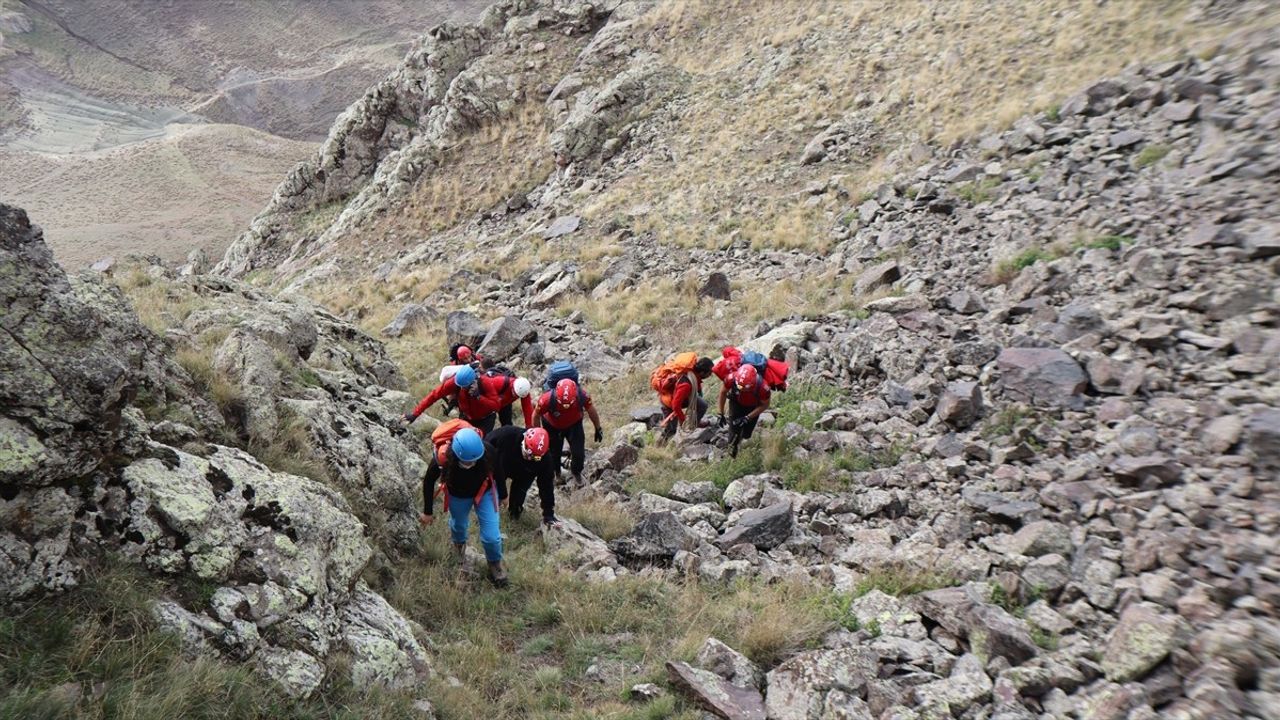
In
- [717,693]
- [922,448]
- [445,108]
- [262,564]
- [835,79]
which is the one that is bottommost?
[717,693]

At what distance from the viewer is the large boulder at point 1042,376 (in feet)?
23.0

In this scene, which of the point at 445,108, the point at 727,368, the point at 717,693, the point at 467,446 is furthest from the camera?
the point at 445,108

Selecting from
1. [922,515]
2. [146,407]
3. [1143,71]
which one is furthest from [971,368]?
[146,407]

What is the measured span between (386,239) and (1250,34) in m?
23.0

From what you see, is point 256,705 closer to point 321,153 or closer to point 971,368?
point 971,368

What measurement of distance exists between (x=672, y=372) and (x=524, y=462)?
2.64 m

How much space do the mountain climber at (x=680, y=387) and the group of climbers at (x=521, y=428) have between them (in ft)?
0.04

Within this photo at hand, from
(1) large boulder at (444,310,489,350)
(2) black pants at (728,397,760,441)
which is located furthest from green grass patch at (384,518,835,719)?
(1) large boulder at (444,310,489,350)

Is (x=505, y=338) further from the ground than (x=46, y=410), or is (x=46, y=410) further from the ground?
(x=46, y=410)

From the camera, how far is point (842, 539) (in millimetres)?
6355

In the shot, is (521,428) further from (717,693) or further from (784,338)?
(784,338)

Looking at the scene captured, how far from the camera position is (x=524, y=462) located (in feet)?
21.9

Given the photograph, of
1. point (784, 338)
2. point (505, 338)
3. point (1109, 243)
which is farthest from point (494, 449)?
point (1109, 243)

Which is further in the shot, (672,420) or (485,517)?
(672,420)
